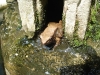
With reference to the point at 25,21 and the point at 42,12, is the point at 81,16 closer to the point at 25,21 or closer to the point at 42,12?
the point at 42,12

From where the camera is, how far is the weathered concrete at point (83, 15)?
340cm

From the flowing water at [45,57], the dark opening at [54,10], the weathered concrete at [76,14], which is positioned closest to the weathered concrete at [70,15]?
the weathered concrete at [76,14]

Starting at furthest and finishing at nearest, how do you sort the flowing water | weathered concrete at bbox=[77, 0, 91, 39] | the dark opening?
1. the dark opening
2. the flowing water
3. weathered concrete at bbox=[77, 0, 91, 39]

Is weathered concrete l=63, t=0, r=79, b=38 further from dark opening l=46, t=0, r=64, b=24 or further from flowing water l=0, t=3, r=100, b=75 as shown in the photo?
dark opening l=46, t=0, r=64, b=24

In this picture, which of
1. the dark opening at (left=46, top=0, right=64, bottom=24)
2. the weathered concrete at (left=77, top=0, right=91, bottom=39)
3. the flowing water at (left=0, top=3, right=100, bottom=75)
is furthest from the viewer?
the dark opening at (left=46, top=0, right=64, bottom=24)

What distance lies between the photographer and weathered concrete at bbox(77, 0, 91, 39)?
11.1 feet

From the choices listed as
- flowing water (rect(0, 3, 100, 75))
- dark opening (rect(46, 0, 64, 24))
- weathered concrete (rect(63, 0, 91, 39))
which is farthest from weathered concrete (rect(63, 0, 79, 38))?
dark opening (rect(46, 0, 64, 24))

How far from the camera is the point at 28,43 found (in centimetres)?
390

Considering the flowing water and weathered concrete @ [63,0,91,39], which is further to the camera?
the flowing water

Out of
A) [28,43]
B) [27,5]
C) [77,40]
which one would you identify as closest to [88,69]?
[77,40]

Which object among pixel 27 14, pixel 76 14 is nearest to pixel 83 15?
pixel 76 14

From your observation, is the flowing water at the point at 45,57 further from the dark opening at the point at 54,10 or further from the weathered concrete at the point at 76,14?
the dark opening at the point at 54,10

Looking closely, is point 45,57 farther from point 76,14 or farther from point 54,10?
point 54,10

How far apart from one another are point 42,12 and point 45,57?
69 cm
